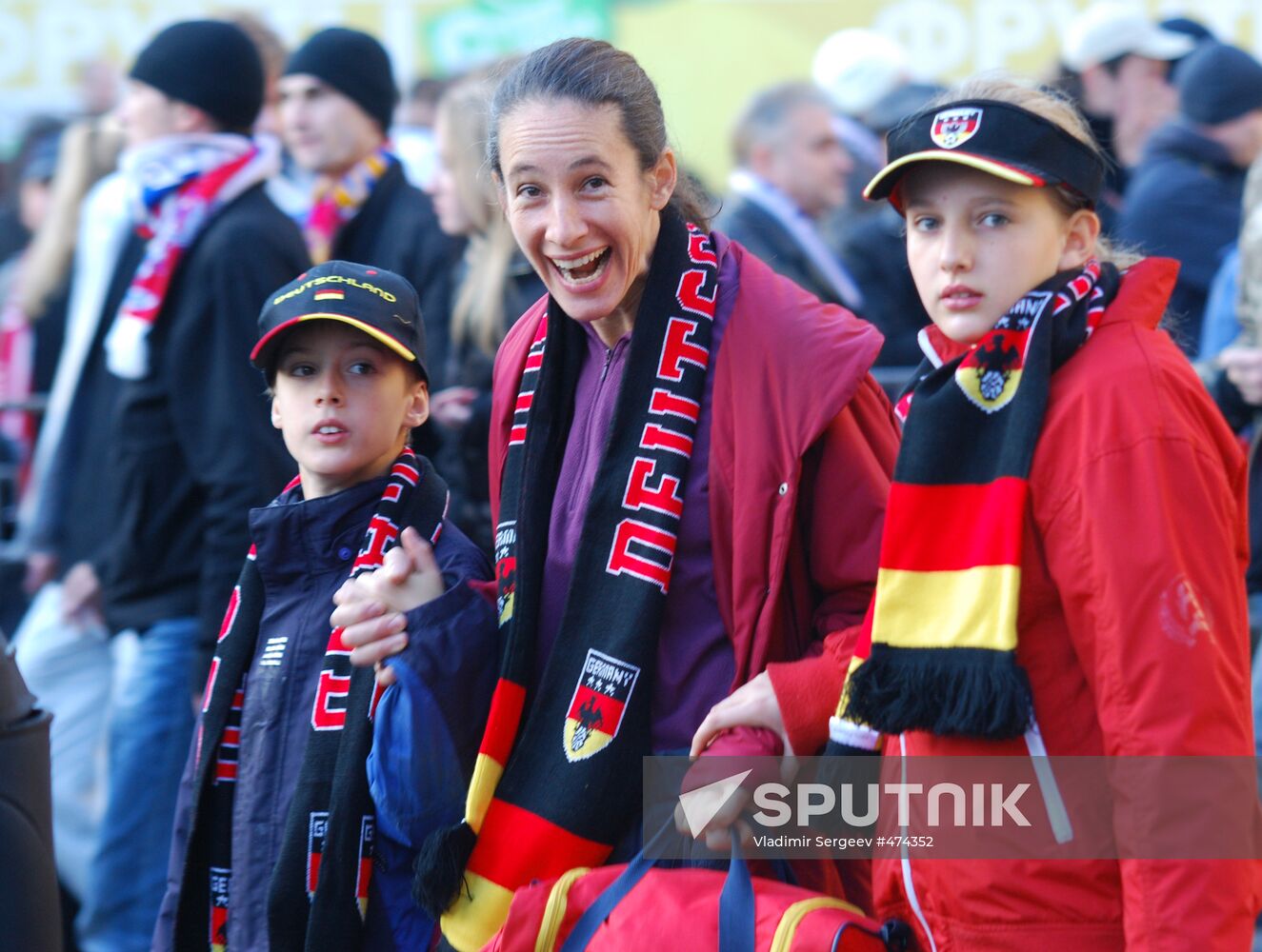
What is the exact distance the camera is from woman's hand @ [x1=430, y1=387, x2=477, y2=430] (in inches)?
186

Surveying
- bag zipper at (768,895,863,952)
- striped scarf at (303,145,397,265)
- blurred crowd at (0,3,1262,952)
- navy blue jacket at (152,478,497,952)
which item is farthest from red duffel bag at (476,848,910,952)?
striped scarf at (303,145,397,265)

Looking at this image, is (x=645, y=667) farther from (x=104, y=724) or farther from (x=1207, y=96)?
(x=1207, y=96)

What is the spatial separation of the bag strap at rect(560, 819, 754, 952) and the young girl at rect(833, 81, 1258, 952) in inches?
8.2

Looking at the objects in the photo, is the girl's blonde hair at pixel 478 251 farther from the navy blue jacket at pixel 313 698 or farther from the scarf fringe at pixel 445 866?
the scarf fringe at pixel 445 866

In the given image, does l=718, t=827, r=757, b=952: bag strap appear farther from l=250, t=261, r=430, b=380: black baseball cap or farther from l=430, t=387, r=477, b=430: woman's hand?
l=430, t=387, r=477, b=430: woman's hand

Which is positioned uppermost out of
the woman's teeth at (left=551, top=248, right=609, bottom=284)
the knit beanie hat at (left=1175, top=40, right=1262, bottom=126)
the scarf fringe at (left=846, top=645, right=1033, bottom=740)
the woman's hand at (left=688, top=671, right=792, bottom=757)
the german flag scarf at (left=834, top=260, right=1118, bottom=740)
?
the knit beanie hat at (left=1175, top=40, right=1262, bottom=126)

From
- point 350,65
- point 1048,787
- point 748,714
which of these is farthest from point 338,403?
point 350,65

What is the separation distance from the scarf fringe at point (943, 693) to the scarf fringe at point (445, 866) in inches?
28.6

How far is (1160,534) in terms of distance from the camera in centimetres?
211

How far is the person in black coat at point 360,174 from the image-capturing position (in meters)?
5.09

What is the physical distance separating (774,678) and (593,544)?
1.26 ft

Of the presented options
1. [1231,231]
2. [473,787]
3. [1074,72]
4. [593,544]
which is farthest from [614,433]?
[1074,72]
